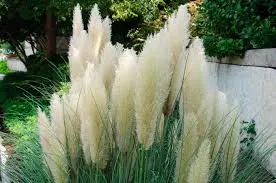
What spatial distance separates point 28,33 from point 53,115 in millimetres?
14528

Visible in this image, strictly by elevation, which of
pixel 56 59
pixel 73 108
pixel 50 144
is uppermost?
pixel 73 108

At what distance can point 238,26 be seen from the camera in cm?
536

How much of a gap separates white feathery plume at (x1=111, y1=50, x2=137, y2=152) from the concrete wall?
1964mm

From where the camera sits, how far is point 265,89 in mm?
4531

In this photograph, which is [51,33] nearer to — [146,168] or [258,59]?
[258,59]

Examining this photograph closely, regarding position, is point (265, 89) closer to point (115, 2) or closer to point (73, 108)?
point (73, 108)

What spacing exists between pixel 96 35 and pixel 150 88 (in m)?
0.96

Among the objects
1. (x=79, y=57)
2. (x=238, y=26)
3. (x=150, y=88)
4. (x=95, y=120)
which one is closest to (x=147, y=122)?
(x=150, y=88)

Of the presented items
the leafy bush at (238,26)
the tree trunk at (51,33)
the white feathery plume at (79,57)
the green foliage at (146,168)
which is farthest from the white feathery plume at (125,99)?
the tree trunk at (51,33)

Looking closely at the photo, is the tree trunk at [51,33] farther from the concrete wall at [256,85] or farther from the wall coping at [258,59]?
the wall coping at [258,59]

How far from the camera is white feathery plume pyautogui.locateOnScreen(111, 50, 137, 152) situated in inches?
73.2

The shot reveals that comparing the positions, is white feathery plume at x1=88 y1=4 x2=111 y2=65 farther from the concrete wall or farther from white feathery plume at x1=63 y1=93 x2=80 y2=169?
the concrete wall

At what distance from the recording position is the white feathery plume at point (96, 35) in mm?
2557

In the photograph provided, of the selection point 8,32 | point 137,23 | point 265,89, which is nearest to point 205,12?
point 265,89
